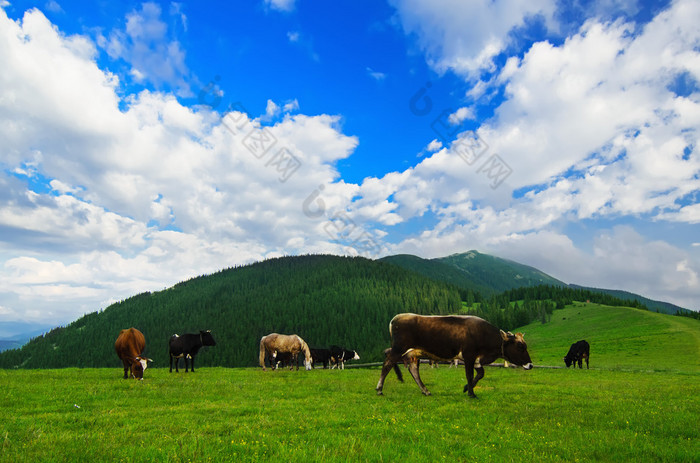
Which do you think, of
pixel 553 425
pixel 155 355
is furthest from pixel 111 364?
pixel 553 425

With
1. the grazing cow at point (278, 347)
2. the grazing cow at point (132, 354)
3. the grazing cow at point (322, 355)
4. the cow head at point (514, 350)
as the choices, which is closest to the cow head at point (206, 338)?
the grazing cow at point (278, 347)

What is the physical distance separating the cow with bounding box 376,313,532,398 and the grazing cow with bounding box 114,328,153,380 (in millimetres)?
13545

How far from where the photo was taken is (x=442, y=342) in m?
15.5

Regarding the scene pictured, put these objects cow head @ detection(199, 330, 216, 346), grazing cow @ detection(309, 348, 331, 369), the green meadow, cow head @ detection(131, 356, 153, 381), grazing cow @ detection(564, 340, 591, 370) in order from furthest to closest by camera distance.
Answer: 1. grazing cow @ detection(564, 340, 591, 370)
2. grazing cow @ detection(309, 348, 331, 369)
3. cow head @ detection(199, 330, 216, 346)
4. cow head @ detection(131, 356, 153, 381)
5. the green meadow

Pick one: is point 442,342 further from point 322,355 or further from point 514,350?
point 322,355

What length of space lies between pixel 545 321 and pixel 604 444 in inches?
5382

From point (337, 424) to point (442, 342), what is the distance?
23.5ft

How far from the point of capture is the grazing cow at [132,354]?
65.9 ft

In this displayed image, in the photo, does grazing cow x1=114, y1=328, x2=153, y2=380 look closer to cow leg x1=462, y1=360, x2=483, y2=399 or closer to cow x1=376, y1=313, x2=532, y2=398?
cow x1=376, y1=313, x2=532, y2=398

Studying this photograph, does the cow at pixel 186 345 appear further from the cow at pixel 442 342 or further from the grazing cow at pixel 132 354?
the cow at pixel 442 342

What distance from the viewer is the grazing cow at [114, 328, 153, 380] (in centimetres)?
2009

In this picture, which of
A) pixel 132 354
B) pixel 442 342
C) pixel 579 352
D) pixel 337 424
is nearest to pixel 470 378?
pixel 442 342

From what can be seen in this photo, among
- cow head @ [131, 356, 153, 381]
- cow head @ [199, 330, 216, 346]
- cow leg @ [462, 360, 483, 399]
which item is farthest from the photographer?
cow head @ [199, 330, 216, 346]

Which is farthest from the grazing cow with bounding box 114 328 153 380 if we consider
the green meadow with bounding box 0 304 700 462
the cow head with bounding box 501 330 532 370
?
the cow head with bounding box 501 330 532 370
